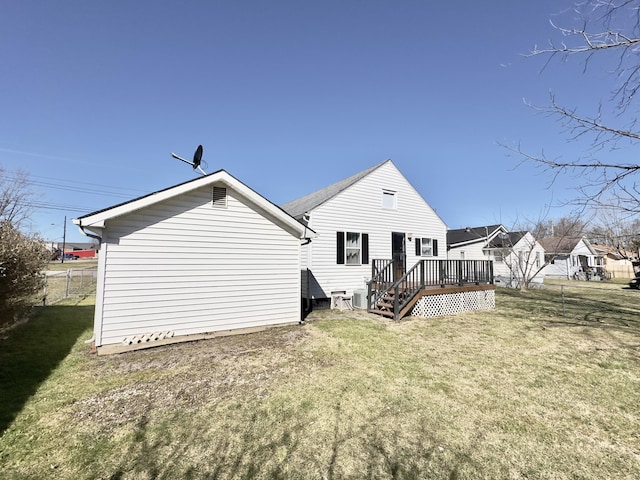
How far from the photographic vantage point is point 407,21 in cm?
933

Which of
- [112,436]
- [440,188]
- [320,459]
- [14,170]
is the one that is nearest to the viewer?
[320,459]

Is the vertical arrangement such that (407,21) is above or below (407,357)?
above

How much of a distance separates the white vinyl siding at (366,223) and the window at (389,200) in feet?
0.50

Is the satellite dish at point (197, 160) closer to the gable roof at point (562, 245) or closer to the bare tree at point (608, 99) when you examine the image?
the bare tree at point (608, 99)

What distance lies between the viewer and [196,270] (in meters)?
7.04

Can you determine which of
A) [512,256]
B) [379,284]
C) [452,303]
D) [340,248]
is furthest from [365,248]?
[512,256]

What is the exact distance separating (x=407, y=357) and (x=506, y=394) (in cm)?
191

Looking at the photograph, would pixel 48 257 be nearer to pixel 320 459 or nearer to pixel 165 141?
pixel 165 141

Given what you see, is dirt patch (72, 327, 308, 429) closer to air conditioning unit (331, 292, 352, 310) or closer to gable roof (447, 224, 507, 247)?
air conditioning unit (331, 292, 352, 310)

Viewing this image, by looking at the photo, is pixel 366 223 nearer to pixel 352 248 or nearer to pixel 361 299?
pixel 352 248

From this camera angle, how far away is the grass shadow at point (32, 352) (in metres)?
4.02

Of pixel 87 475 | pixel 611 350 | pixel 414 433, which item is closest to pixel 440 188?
pixel 611 350

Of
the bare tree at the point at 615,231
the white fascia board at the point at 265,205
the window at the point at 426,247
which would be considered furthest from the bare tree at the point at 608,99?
the window at the point at 426,247

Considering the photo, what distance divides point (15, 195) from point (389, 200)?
32776 mm
